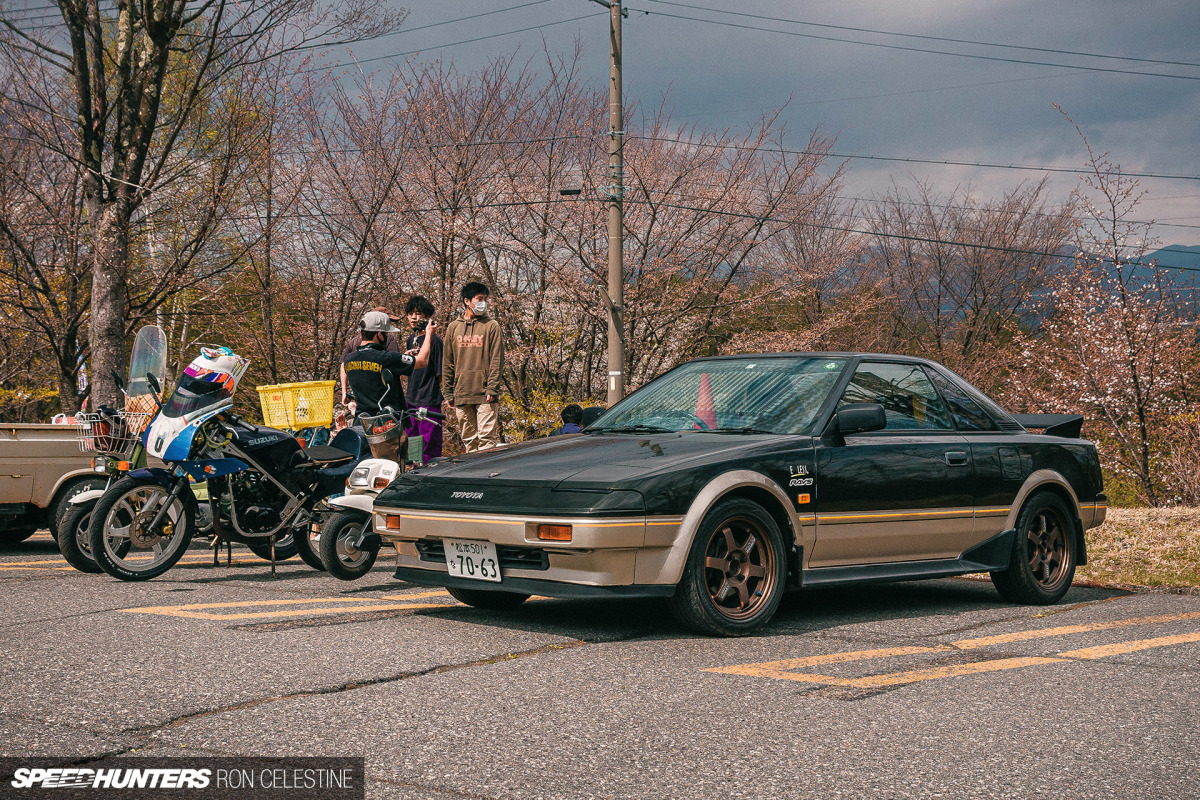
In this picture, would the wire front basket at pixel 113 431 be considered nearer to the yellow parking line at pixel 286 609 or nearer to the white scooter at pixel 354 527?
the white scooter at pixel 354 527

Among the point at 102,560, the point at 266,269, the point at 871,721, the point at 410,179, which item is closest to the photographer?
the point at 871,721

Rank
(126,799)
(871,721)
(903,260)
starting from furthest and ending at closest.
Result: 1. (903,260)
2. (871,721)
3. (126,799)

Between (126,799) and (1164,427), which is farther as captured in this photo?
(1164,427)

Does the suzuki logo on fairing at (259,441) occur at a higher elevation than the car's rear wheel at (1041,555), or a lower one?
higher

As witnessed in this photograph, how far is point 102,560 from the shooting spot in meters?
7.06

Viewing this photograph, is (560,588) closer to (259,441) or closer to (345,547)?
(345,547)

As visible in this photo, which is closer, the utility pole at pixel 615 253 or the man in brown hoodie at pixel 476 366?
the man in brown hoodie at pixel 476 366

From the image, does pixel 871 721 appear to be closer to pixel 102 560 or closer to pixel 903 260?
pixel 102 560

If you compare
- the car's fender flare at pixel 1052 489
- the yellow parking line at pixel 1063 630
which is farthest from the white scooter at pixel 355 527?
the car's fender flare at pixel 1052 489

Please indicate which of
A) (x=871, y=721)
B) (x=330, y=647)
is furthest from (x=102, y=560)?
(x=871, y=721)

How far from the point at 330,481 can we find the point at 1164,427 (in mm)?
13554

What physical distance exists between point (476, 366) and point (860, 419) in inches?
222

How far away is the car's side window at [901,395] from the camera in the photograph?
662 cm

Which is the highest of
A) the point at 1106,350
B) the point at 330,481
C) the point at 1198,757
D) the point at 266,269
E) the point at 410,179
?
the point at 410,179
